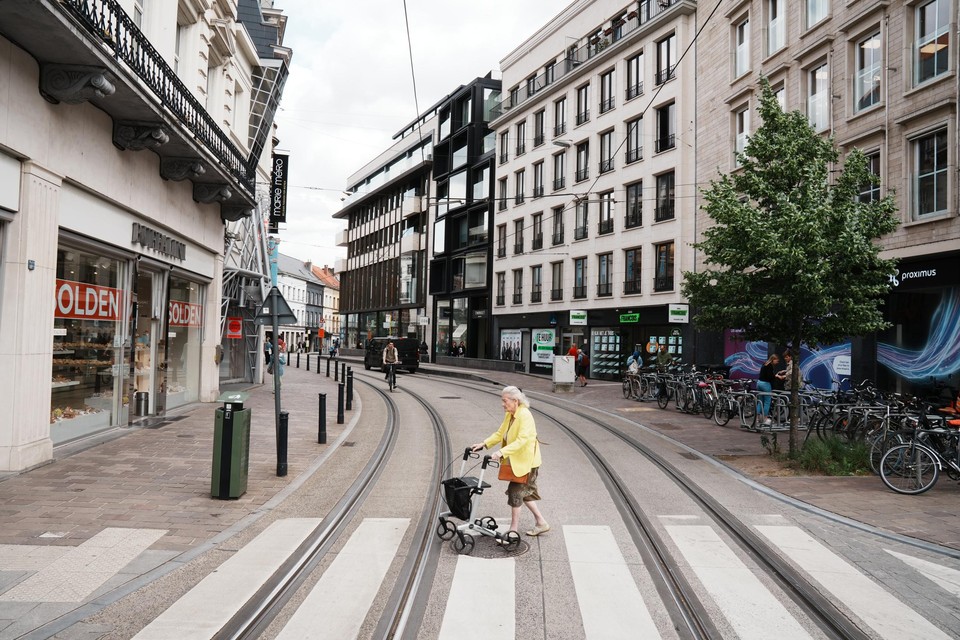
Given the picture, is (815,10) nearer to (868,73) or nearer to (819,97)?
(819,97)

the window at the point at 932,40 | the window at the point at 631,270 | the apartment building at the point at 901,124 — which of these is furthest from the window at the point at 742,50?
the window at the point at 631,270

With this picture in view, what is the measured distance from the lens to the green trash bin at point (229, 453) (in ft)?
25.2

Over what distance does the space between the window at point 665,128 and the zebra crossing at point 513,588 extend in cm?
2486

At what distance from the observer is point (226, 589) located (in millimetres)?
5039

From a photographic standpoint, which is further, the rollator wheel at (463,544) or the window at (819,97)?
the window at (819,97)

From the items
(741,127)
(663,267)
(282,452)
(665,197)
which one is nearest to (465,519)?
(282,452)

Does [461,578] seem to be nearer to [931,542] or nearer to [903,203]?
[931,542]

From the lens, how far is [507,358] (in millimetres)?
41094

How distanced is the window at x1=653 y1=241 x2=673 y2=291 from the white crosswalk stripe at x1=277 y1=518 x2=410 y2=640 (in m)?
24.0

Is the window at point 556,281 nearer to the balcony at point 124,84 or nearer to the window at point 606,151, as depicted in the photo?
the window at point 606,151

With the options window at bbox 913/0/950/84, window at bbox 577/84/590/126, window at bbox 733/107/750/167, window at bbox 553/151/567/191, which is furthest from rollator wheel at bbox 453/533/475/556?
window at bbox 553/151/567/191

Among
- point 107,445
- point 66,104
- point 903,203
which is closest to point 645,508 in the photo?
point 107,445

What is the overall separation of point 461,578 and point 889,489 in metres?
6.63

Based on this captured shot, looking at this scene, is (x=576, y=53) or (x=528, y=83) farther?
(x=528, y=83)
